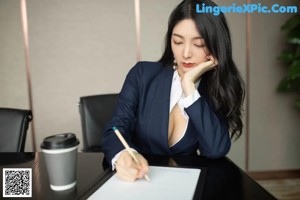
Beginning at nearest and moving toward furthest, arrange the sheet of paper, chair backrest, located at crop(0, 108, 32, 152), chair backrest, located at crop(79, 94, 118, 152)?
the sheet of paper, chair backrest, located at crop(0, 108, 32, 152), chair backrest, located at crop(79, 94, 118, 152)

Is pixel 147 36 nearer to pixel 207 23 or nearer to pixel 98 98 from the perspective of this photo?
pixel 98 98

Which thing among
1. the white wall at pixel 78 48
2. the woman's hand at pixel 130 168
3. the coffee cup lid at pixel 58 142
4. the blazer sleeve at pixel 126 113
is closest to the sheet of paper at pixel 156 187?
the woman's hand at pixel 130 168

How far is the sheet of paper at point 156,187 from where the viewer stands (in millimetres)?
738

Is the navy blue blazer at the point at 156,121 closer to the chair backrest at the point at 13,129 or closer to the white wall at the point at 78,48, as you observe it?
the chair backrest at the point at 13,129

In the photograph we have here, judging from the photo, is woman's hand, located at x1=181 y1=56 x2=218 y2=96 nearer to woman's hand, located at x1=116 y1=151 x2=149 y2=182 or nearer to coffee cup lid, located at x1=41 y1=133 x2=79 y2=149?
woman's hand, located at x1=116 y1=151 x2=149 y2=182

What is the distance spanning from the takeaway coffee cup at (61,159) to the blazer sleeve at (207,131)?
19.8 inches

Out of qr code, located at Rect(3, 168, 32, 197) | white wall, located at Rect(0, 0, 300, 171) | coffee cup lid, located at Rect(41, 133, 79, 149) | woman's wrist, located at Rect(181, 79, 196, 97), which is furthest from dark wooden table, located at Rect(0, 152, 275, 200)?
white wall, located at Rect(0, 0, 300, 171)

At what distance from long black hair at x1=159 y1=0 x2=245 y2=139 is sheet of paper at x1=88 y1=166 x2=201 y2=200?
46 centimetres

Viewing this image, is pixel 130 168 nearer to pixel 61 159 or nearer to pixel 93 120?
pixel 61 159

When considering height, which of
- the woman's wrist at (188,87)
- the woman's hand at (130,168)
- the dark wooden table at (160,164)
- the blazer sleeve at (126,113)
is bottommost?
the dark wooden table at (160,164)

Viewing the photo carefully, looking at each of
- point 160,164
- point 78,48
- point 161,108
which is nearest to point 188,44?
point 161,108

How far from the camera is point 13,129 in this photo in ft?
4.65

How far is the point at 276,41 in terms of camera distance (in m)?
2.94

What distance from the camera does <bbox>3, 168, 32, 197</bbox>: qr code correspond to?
0.81m
